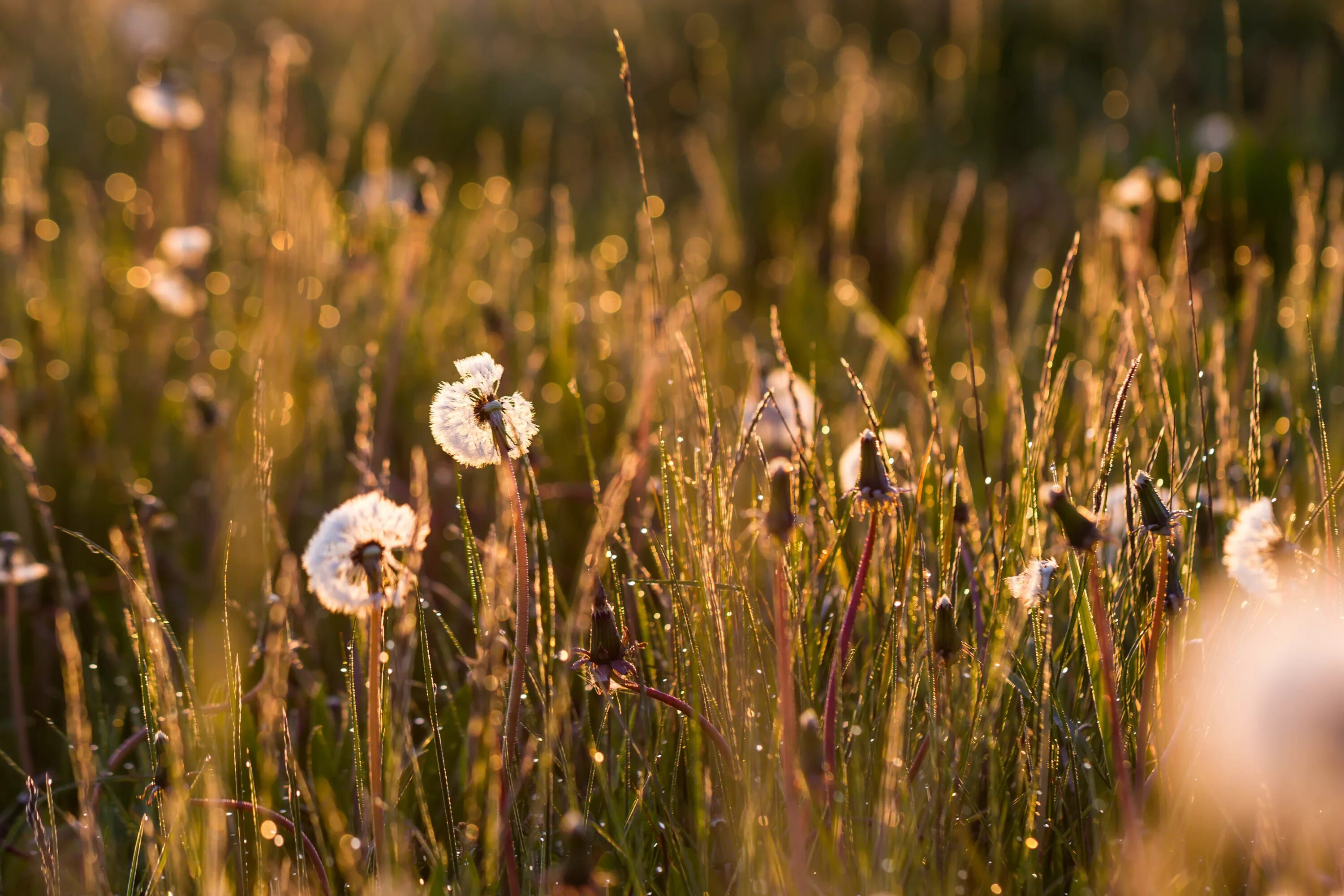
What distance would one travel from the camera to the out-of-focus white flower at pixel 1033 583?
83 cm

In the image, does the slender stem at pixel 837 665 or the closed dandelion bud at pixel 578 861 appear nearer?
the closed dandelion bud at pixel 578 861

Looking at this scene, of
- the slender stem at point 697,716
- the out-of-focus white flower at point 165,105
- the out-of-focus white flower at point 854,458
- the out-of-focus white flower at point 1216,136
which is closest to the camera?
the slender stem at point 697,716

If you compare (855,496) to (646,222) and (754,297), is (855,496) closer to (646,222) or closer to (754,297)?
(646,222)

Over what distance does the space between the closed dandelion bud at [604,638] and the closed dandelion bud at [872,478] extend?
20 cm

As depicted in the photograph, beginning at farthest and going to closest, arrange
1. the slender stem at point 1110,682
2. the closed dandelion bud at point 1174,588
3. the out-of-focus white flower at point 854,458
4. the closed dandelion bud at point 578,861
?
the out-of-focus white flower at point 854,458
the closed dandelion bud at point 1174,588
the slender stem at point 1110,682
the closed dandelion bud at point 578,861

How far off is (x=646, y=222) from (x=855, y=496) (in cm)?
30

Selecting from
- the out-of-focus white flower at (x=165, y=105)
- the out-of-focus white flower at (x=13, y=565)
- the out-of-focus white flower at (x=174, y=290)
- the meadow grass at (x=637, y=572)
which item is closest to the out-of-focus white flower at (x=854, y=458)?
the meadow grass at (x=637, y=572)

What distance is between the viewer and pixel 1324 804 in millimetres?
799

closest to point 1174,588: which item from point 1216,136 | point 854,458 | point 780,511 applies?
point 854,458

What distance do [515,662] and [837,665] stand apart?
0.24 m

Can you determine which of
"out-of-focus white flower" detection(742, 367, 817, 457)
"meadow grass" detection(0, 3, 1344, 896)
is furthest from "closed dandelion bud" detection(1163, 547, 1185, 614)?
"out-of-focus white flower" detection(742, 367, 817, 457)

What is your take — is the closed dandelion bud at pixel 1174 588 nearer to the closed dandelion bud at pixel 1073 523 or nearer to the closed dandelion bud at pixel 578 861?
the closed dandelion bud at pixel 1073 523

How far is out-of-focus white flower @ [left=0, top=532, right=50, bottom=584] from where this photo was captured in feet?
3.78

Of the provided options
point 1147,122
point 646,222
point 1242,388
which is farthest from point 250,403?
point 1147,122
